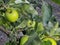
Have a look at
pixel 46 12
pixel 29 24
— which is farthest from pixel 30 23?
pixel 46 12

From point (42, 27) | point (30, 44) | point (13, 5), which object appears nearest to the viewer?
point (30, 44)

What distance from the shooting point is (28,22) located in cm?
102

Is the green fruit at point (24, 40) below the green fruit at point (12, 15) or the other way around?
below

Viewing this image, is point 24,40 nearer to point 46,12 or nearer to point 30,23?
point 30,23

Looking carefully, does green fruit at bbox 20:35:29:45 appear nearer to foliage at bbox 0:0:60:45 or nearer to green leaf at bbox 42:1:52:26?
foliage at bbox 0:0:60:45

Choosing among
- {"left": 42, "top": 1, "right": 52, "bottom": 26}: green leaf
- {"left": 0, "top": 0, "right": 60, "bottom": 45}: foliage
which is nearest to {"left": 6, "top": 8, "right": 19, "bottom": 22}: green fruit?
{"left": 0, "top": 0, "right": 60, "bottom": 45}: foliage

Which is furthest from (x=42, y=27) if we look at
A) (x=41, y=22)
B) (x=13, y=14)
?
(x=13, y=14)

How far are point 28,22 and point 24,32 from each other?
7cm

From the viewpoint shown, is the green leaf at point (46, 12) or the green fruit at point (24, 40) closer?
the green fruit at point (24, 40)

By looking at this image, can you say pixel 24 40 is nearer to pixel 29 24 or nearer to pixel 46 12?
pixel 29 24

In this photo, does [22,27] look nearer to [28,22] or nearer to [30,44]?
[28,22]

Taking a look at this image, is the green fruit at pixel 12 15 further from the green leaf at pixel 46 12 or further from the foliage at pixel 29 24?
the green leaf at pixel 46 12

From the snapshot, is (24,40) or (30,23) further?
(30,23)

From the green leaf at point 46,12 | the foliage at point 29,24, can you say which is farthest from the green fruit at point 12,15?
the green leaf at point 46,12
